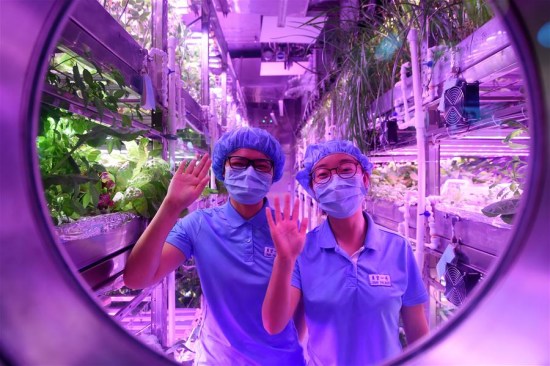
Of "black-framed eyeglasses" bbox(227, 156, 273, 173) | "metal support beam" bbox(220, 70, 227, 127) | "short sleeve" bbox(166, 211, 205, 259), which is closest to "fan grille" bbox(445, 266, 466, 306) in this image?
"black-framed eyeglasses" bbox(227, 156, 273, 173)

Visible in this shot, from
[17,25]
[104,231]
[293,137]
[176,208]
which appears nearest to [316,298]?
[176,208]

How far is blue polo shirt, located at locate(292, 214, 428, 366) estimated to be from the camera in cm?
115

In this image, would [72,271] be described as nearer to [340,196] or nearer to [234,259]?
[234,259]

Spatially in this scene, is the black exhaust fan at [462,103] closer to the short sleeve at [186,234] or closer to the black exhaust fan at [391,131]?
the black exhaust fan at [391,131]

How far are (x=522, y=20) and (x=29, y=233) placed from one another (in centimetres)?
69

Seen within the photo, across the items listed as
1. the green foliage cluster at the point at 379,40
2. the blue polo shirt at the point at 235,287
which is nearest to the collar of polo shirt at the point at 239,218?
the blue polo shirt at the point at 235,287

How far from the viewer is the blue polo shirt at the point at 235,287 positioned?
1235 mm

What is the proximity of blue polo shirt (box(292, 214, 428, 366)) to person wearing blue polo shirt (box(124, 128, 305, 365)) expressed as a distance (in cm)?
14

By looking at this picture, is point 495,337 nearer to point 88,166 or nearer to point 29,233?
point 29,233

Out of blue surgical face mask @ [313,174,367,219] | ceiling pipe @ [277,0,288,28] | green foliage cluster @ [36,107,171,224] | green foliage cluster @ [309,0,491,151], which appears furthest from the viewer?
ceiling pipe @ [277,0,288,28]

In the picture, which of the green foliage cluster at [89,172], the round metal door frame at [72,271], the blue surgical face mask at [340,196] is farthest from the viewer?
the blue surgical face mask at [340,196]

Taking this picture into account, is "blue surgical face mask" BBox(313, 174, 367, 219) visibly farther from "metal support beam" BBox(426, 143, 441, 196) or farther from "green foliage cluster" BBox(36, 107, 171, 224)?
"metal support beam" BBox(426, 143, 441, 196)

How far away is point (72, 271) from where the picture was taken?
467mm

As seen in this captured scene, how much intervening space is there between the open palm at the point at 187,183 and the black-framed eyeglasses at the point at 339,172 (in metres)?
0.47
